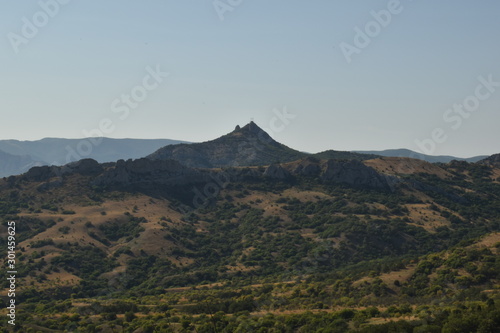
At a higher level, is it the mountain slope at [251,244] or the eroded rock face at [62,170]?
the eroded rock face at [62,170]

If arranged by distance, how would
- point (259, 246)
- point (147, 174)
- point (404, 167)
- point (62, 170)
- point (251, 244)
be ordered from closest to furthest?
point (259, 246), point (251, 244), point (62, 170), point (147, 174), point (404, 167)

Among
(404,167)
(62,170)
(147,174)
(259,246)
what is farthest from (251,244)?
(404,167)

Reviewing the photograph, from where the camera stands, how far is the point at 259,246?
409 ft

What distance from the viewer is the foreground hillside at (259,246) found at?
55.9 metres

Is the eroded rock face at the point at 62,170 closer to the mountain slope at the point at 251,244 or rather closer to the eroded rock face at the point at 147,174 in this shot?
the mountain slope at the point at 251,244

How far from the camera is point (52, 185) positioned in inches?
5827

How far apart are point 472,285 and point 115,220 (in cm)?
9558

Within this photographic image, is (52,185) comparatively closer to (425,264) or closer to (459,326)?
(425,264)

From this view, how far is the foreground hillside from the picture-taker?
5594 cm

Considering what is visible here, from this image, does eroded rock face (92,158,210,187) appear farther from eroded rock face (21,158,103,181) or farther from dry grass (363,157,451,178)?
dry grass (363,157,451,178)

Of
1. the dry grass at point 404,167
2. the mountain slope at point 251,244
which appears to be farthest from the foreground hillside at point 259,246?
the dry grass at point 404,167

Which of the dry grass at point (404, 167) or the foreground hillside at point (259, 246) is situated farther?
the dry grass at point (404, 167)

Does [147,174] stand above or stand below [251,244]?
above

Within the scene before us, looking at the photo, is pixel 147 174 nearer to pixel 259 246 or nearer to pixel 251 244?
pixel 251 244
